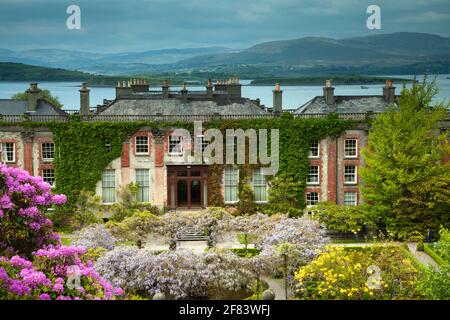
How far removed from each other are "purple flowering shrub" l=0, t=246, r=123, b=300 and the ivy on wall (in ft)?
111

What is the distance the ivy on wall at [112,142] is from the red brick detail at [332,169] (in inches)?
34.2

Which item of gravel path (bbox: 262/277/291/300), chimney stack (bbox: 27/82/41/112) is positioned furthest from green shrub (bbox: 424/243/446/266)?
chimney stack (bbox: 27/82/41/112)

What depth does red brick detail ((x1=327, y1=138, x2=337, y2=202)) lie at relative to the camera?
54844 mm

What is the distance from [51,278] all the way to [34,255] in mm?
1663

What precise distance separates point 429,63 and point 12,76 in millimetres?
45863

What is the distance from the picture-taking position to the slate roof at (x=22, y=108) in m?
56.3

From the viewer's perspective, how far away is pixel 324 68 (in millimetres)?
84000

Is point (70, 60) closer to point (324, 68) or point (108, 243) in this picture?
point (324, 68)

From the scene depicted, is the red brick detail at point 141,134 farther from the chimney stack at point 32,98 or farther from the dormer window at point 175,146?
the chimney stack at point 32,98

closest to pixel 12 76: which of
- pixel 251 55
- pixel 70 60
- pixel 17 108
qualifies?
pixel 70 60

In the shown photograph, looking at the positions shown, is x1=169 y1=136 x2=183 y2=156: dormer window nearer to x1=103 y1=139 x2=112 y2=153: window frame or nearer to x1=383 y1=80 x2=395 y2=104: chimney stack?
x1=103 y1=139 x2=112 y2=153: window frame
